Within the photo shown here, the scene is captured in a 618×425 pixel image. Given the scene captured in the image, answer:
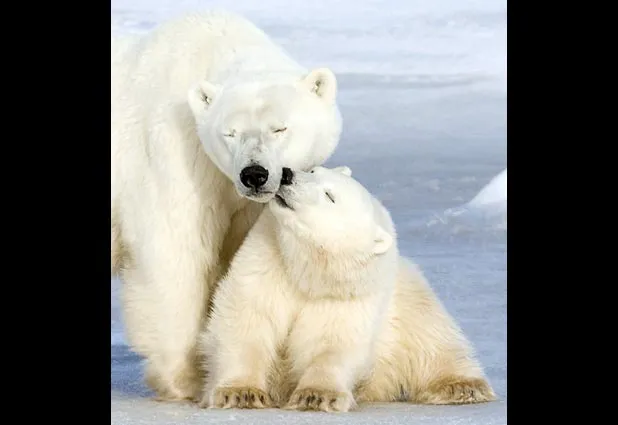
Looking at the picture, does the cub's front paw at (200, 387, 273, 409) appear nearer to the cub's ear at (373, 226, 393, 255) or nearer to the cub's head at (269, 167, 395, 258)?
the cub's head at (269, 167, 395, 258)

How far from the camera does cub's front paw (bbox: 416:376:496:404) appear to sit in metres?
6.63

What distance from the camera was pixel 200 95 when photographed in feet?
21.5

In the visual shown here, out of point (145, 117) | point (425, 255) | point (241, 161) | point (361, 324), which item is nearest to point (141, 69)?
point (145, 117)

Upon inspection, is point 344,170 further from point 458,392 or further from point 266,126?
point 458,392

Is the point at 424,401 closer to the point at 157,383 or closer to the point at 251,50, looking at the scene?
the point at 157,383

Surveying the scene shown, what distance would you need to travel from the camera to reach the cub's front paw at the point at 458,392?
21.7 ft

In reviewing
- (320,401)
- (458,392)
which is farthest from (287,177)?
(458,392)

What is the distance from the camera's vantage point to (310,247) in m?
6.18

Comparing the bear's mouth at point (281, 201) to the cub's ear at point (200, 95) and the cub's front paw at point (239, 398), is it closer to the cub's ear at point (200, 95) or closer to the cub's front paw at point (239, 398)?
the cub's ear at point (200, 95)

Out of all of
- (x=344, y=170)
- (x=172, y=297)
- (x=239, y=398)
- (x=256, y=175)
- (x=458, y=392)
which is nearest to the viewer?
(x=256, y=175)

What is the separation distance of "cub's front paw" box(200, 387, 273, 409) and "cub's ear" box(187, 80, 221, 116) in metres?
1.25

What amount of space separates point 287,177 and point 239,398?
951 mm

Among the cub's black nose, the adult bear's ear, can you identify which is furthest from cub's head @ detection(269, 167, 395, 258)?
the adult bear's ear

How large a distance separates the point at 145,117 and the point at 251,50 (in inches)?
23.0
